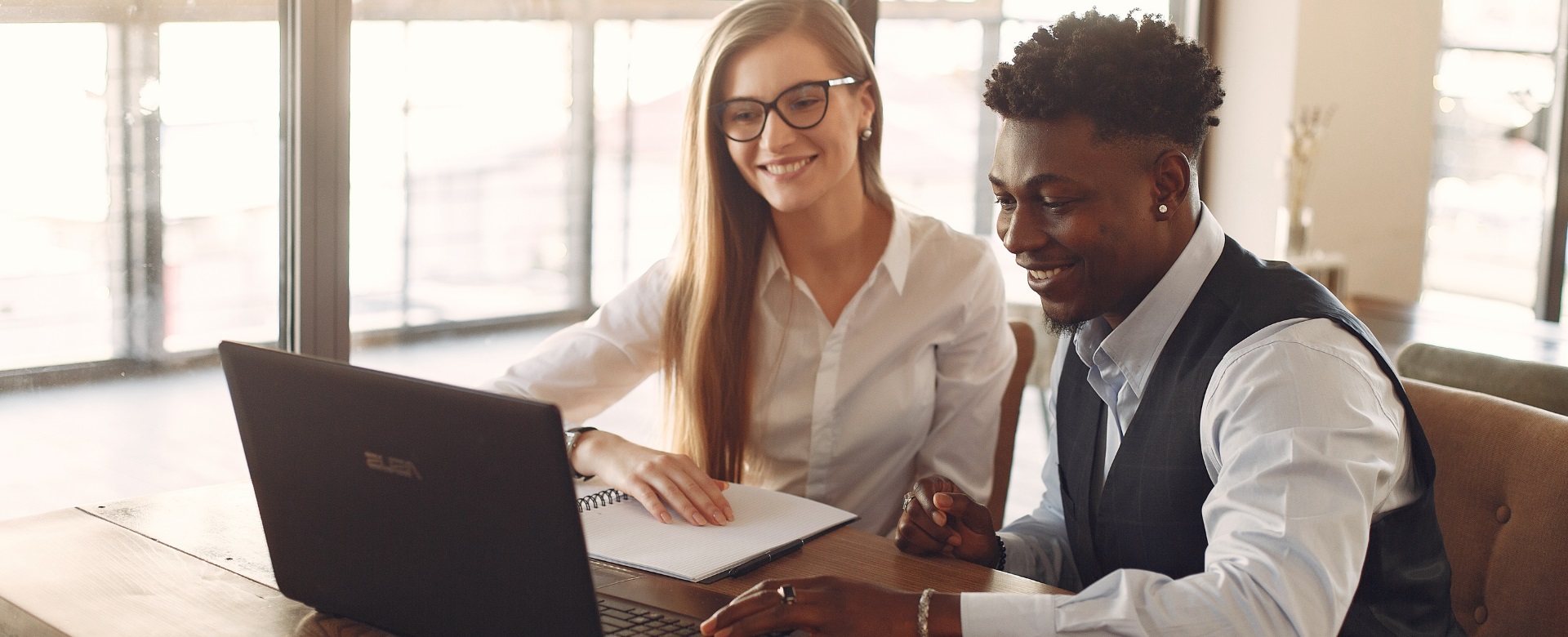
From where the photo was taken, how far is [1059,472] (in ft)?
5.24

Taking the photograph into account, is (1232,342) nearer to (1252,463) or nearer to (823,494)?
(1252,463)

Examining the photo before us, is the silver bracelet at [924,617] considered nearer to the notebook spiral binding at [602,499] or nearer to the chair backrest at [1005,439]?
the notebook spiral binding at [602,499]

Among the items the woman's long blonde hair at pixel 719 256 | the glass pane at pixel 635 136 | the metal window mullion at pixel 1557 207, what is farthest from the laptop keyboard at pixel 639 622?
the metal window mullion at pixel 1557 207

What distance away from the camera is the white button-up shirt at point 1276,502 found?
3.31 feet

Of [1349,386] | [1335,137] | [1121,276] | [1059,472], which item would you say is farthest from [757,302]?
[1335,137]

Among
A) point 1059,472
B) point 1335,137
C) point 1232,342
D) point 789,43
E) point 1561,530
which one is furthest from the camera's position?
point 1335,137

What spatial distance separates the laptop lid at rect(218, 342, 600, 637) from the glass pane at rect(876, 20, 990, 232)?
2.46 meters

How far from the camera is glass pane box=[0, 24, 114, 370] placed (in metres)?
1.78

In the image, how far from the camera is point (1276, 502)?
40.9 inches

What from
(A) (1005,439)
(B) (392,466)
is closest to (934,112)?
(A) (1005,439)

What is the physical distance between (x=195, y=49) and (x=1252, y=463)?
1.66m

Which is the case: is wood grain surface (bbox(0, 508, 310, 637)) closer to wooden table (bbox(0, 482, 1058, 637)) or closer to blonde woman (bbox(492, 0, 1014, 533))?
wooden table (bbox(0, 482, 1058, 637))

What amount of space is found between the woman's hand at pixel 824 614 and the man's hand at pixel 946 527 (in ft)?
1.02

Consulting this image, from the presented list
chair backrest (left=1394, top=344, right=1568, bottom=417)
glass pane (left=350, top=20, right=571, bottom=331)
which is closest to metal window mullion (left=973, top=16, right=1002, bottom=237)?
glass pane (left=350, top=20, right=571, bottom=331)
